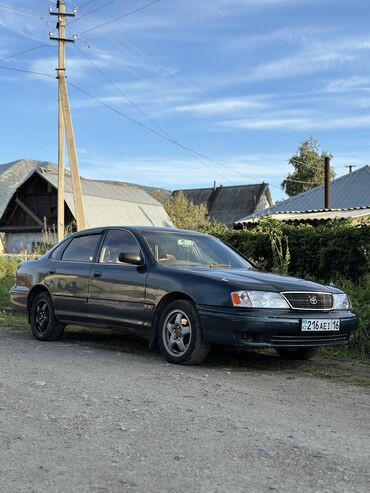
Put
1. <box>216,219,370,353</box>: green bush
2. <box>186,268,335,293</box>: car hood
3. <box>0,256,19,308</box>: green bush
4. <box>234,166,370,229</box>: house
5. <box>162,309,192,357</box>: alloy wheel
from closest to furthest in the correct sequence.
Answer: <box>186,268,335,293</box>: car hood
<box>162,309,192,357</box>: alloy wheel
<box>216,219,370,353</box>: green bush
<box>0,256,19,308</box>: green bush
<box>234,166,370,229</box>: house

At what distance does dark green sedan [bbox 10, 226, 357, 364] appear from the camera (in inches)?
257

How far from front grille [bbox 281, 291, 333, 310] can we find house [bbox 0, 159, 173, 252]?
35567 millimetres

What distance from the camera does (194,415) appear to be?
4.83 meters

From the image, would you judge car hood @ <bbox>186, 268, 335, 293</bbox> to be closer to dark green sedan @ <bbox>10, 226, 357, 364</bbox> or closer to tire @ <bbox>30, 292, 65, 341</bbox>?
dark green sedan @ <bbox>10, 226, 357, 364</bbox>

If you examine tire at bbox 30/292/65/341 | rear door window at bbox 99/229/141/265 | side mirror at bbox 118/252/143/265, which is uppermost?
rear door window at bbox 99/229/141/265

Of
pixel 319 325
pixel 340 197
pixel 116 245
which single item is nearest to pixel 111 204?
pixel 340 197

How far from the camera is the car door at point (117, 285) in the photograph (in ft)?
24.6

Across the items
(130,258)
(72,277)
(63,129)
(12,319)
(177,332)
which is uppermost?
(63,129)

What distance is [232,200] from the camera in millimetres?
71188

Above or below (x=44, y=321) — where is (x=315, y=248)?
above

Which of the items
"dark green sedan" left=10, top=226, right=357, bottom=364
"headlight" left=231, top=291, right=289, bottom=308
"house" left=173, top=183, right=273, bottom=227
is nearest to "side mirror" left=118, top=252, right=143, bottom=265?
"dark green sedan" left=10, top=226, right=357, bottom=364

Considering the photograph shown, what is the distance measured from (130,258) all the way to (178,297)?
835 millimetres

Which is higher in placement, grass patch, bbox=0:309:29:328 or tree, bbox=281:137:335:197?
tree, bbox=281:137:335:197

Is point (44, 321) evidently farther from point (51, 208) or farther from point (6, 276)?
point (51, 208)
